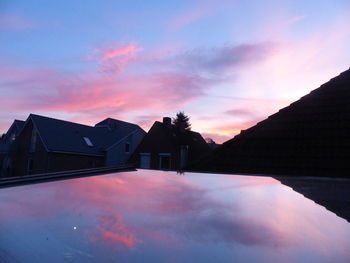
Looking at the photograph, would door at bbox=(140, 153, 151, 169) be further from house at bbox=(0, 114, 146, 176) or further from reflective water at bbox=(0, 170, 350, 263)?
reflective water at bbox=(0, 170, 350, 263)

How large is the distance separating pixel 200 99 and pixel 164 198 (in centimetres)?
1531

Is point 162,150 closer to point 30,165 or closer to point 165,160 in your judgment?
point 165,160

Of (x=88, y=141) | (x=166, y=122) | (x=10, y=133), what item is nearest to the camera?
(x=88, y=141)

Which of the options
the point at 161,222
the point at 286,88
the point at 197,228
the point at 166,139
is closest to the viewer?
the point at 197,228

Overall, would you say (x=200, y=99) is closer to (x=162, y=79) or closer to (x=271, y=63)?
(x=162, y=79)

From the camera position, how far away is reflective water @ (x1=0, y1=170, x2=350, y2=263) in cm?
131

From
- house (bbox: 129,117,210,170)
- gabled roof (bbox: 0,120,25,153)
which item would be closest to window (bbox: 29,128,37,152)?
gabled roof (bbox: 0,120,25,153)

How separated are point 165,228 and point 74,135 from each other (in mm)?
30522

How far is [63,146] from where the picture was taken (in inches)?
1093

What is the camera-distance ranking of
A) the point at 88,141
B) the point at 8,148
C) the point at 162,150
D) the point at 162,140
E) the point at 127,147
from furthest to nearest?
the point at 127,147 < the point at 88,141 < the point at 162,140 < the point at 8,148 < the point at 162,150

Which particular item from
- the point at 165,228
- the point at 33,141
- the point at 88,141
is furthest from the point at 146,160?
the point at 165,228

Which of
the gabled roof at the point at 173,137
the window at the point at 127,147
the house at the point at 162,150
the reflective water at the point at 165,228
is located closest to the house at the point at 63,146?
the window at the point at 127,147

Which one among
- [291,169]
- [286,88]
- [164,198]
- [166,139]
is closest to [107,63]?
[286,88]

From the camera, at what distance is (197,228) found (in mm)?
1708
